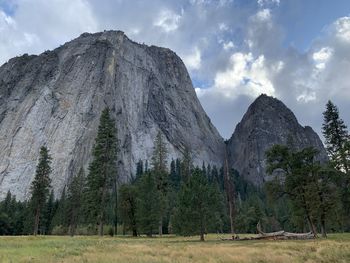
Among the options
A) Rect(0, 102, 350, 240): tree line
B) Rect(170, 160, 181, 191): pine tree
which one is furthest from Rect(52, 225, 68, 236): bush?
Rect(170, 160, 181, 191): pine tree

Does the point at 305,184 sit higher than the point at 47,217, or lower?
lower

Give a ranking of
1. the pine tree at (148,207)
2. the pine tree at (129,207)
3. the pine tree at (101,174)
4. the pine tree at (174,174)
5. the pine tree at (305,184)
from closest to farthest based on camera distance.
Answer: the pine tree at (305,184), the pine tree at (101,174), the pine tree at (148,207), the pine tree at (129,207), the pine tree at (174,174)

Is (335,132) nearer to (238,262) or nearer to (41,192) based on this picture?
(238,262)

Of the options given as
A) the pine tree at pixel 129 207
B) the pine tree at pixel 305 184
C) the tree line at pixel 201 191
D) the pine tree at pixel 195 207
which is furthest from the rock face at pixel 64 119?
the pine tree at pixel 305 184

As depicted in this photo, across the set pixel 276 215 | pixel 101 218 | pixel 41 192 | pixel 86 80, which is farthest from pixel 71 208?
pixel 86 80

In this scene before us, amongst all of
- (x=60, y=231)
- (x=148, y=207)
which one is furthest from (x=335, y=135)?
(x=60, y=231)

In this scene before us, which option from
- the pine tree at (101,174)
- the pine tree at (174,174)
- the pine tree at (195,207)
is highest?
the pine tree at (174,174)

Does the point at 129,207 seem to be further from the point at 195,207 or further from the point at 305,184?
the point at 305,184

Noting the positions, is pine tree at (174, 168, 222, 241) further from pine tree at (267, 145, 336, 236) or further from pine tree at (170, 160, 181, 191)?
pine tree at (170, 160, 181, 191)

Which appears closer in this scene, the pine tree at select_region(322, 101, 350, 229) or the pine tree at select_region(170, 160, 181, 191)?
the pine tree at select_region(322, 101, 350, 229)

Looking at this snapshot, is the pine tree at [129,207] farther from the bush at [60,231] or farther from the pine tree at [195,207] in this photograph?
the bush at [60,231]

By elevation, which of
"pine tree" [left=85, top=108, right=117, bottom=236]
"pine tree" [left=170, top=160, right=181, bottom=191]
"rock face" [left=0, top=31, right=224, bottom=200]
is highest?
"rock face" [left=0, top=31, right=224, bottom=200]

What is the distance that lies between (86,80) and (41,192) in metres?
129

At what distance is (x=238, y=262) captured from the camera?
20.2 m
